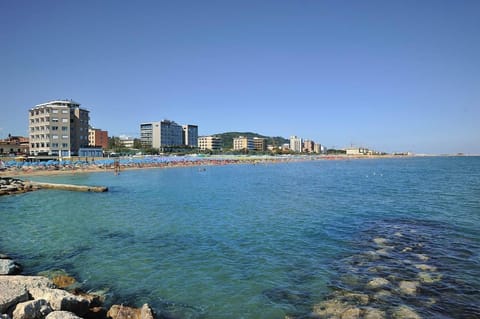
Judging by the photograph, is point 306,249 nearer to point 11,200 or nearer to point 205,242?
point 205,242

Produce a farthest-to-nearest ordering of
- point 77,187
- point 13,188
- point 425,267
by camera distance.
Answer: point 77,187 → point 13,188 → point 425,267

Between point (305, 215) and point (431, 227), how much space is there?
699 cm

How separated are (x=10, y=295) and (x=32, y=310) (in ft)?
2.63

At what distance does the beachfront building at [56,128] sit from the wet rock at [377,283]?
8737 cm

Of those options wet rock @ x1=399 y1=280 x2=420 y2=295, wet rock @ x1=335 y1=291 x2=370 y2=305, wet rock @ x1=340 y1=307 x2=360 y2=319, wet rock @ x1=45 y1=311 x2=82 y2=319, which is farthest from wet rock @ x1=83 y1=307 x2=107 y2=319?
wet rock @ x1=399 y1=280 x2=420 y2=295

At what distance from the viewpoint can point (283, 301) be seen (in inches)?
323

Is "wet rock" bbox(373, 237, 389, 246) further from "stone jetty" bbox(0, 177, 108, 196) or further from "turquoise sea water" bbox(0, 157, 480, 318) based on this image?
"stone jetty" bbox(0, 177, 108, 196)

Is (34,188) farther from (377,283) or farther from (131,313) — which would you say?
(377,283)

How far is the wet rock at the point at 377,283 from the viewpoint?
8.93 meters

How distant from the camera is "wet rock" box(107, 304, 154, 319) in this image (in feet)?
21.8

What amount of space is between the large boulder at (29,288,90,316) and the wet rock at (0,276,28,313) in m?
0.32

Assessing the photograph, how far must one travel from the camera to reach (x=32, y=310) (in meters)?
6.16

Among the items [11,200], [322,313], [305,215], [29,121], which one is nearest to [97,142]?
[29,121]

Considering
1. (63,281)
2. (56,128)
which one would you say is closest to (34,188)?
(63,281)
